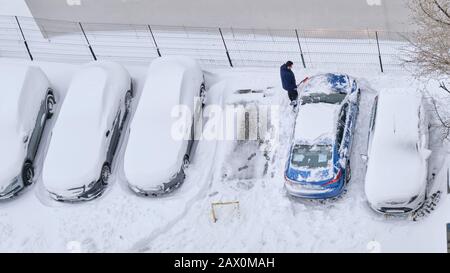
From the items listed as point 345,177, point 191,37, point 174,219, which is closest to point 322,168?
point 345,177

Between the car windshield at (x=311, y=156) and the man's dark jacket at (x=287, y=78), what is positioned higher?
the man's dark jacket at (x=287, y=78)

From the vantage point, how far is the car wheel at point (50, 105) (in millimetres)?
A: 22000

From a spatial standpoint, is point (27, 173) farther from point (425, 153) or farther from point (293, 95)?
point (425, 153)

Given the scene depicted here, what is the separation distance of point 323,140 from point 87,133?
612cm

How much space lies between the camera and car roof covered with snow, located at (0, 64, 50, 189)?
66.5 feet

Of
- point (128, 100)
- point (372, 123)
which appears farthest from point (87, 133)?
point (372, 123)

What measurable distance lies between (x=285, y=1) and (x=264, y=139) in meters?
6.22

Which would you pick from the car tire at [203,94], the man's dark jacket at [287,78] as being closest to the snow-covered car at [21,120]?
the car tire at [203,94]

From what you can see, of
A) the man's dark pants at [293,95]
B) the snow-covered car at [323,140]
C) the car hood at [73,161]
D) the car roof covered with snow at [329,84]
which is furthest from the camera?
the man's dark pants at [293,95]

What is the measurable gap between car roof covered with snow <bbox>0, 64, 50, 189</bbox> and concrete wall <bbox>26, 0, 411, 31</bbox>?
475 cm

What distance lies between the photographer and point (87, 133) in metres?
20.3

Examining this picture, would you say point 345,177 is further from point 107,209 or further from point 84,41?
point 84,41

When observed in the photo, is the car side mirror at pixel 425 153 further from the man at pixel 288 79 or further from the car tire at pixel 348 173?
the man at pixel 288 79

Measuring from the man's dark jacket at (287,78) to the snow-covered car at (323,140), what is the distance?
0.43 meters
